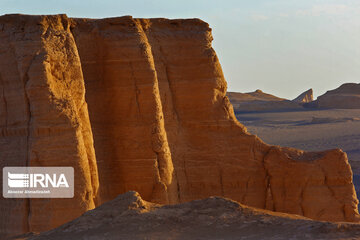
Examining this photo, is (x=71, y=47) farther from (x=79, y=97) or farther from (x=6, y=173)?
(x=6, y=173)

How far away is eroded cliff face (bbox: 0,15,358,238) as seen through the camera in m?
17.1

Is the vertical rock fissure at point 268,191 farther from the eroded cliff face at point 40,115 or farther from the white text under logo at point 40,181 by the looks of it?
the white text under logo at point 40,181

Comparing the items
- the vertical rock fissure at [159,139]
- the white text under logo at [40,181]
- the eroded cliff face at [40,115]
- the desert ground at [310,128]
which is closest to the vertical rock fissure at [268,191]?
the vertical rock fissure at [159,139]

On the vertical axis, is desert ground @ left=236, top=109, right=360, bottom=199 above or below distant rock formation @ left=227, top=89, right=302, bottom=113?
below

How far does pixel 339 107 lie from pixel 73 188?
249ft

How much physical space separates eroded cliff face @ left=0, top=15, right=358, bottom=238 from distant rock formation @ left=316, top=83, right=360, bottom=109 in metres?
67.9

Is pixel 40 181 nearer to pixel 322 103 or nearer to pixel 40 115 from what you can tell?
pixel 40 115

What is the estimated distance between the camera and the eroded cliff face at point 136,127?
17.1 metres

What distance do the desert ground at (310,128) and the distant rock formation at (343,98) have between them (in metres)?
0.87

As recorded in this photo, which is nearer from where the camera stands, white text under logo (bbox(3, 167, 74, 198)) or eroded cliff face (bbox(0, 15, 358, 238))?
white text under logo (bbox(3, 167, 74, 198))

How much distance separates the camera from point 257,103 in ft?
314

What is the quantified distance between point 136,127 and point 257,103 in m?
75.8

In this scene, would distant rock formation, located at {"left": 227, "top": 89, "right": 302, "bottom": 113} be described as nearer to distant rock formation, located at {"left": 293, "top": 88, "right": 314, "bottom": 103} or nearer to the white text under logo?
distant rock formation, located at {"left": 293, "top": 88, "right": 314, "bottom": 103}

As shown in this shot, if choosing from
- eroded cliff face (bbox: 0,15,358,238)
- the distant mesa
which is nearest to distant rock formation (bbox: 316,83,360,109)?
the distant mesa
